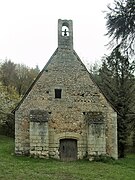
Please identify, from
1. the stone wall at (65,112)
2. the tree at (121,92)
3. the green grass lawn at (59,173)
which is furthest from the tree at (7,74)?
the green grass lawn at (59,173)

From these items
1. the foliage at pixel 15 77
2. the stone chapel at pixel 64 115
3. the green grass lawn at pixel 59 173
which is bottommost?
the green grass lawn at pixel 59 173

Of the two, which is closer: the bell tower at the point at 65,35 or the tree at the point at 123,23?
the tree at the point at 123,23

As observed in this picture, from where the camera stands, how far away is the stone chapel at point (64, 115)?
24.5 m

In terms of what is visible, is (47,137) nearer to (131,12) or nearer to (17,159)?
(17,159)

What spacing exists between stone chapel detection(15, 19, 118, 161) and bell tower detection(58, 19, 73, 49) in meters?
0.07

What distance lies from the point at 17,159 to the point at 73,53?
828 centimetres

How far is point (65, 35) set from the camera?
26828 mm

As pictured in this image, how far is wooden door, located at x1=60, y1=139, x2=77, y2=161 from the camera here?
981 inches

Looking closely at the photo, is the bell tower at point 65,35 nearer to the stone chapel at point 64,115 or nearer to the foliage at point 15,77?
the stone chapel at point 64,115

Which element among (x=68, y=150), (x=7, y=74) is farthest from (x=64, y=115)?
(x=7, y=74)

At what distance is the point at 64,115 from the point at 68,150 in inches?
91.1

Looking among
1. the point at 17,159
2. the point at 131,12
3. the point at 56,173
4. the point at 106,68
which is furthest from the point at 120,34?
the point at 106,68

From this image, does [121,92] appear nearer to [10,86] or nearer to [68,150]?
[68,150]

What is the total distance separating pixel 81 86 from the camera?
25828 mm
